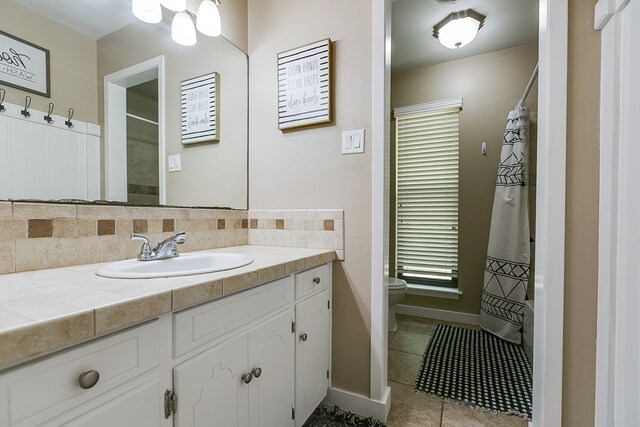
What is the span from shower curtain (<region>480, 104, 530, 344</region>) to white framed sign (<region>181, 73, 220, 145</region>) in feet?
6.95

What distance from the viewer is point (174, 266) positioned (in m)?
1.14

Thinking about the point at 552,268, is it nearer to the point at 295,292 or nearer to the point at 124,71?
the point at 295,292

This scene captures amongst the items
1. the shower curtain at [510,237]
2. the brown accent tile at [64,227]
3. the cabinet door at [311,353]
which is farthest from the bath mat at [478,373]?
the brown accent tile at [64,227]

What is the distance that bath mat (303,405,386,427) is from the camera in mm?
1328

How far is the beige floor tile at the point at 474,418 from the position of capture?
137 centimetres

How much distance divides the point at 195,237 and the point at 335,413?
110 cm

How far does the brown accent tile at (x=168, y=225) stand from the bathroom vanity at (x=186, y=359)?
33 cm

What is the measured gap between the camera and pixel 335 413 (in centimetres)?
140

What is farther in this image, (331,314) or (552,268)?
(331,314)

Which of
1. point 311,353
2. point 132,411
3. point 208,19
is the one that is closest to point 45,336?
point 132,411

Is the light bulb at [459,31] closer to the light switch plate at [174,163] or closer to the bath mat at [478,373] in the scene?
the light switch plate at [174,163]

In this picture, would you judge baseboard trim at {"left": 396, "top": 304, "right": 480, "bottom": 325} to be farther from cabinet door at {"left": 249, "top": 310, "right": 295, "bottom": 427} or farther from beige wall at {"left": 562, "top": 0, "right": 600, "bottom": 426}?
cabinet door at {"left": 249, "top": 310, "right": 295, "bottom": 427}

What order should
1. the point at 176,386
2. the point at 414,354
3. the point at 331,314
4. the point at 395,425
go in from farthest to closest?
the point at 414,354 < the point at 331,314 < the point at 395,425 < the point at 176,386

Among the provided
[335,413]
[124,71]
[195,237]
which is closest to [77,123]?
[124,71]
